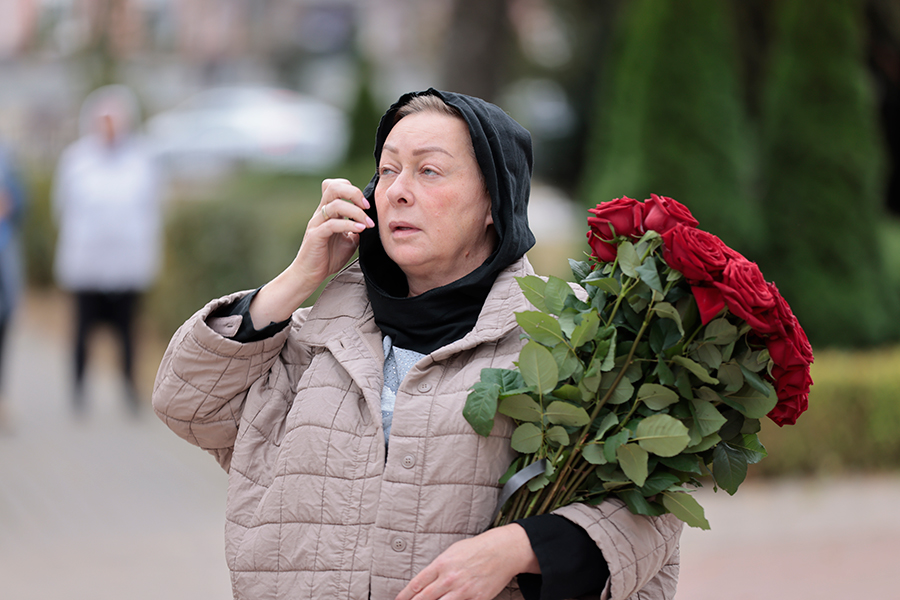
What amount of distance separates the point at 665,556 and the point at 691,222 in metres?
0.68

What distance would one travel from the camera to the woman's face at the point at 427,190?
2.19 metres

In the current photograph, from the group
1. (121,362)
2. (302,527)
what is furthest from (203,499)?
(302,527)

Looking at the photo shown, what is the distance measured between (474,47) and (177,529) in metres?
5.61

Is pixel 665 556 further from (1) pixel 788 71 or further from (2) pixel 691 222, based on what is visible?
(1) pixel 788 71

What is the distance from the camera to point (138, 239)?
7535mm

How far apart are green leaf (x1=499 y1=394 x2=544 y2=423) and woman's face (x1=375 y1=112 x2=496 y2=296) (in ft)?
1.33

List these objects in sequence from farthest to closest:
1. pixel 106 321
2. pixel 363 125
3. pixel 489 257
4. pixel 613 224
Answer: pixel 363 125, pixel 106 321, pixel 489 257, pixel 613 224

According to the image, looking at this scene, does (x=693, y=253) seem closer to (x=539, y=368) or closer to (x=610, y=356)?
(x=610, y=356)

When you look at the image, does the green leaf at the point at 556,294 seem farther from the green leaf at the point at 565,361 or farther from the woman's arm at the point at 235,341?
the woman's arm at the point at 235,341

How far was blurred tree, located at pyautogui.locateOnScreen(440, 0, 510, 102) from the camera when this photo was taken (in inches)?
372

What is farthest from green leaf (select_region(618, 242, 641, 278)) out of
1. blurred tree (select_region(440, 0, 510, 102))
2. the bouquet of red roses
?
blurred tree (select_region(440, 0, 510, 102))

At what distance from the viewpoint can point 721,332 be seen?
1895mm

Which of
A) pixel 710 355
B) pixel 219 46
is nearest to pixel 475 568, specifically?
pixel 710 355

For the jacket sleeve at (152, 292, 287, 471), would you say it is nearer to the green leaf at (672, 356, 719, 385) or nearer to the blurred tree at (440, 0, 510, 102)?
the green leaf at (672, 356, 719, 385)
